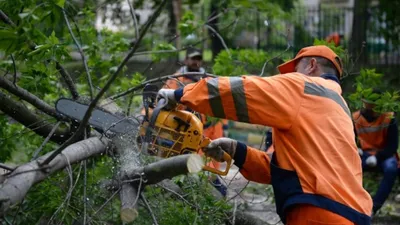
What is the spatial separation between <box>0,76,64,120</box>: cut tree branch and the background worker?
359 cm

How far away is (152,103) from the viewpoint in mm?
4148

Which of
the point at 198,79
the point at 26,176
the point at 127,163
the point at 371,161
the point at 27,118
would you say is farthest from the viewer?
the point at 371,161

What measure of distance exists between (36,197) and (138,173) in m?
1.18

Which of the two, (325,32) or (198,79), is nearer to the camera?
(198,79)

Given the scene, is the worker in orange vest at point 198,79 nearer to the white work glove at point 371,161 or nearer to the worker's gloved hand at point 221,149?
the worker's gloved hand at point 221,149

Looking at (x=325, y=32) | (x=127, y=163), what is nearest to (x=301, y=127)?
(x=127, y=163)

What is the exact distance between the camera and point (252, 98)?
3.57m

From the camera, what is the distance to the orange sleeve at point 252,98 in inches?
140

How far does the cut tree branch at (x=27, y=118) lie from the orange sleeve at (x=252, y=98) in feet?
5.52

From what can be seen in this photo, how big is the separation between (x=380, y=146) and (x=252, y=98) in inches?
179

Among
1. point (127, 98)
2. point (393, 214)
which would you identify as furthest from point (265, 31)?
point (127, 98)

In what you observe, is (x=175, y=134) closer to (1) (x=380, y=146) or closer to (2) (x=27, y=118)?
(2) (x=27, y=118)

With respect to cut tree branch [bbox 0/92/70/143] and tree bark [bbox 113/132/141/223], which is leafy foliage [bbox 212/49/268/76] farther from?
tree bark [bbox 113/132/141/223]

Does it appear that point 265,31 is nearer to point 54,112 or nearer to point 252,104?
point 54,112
